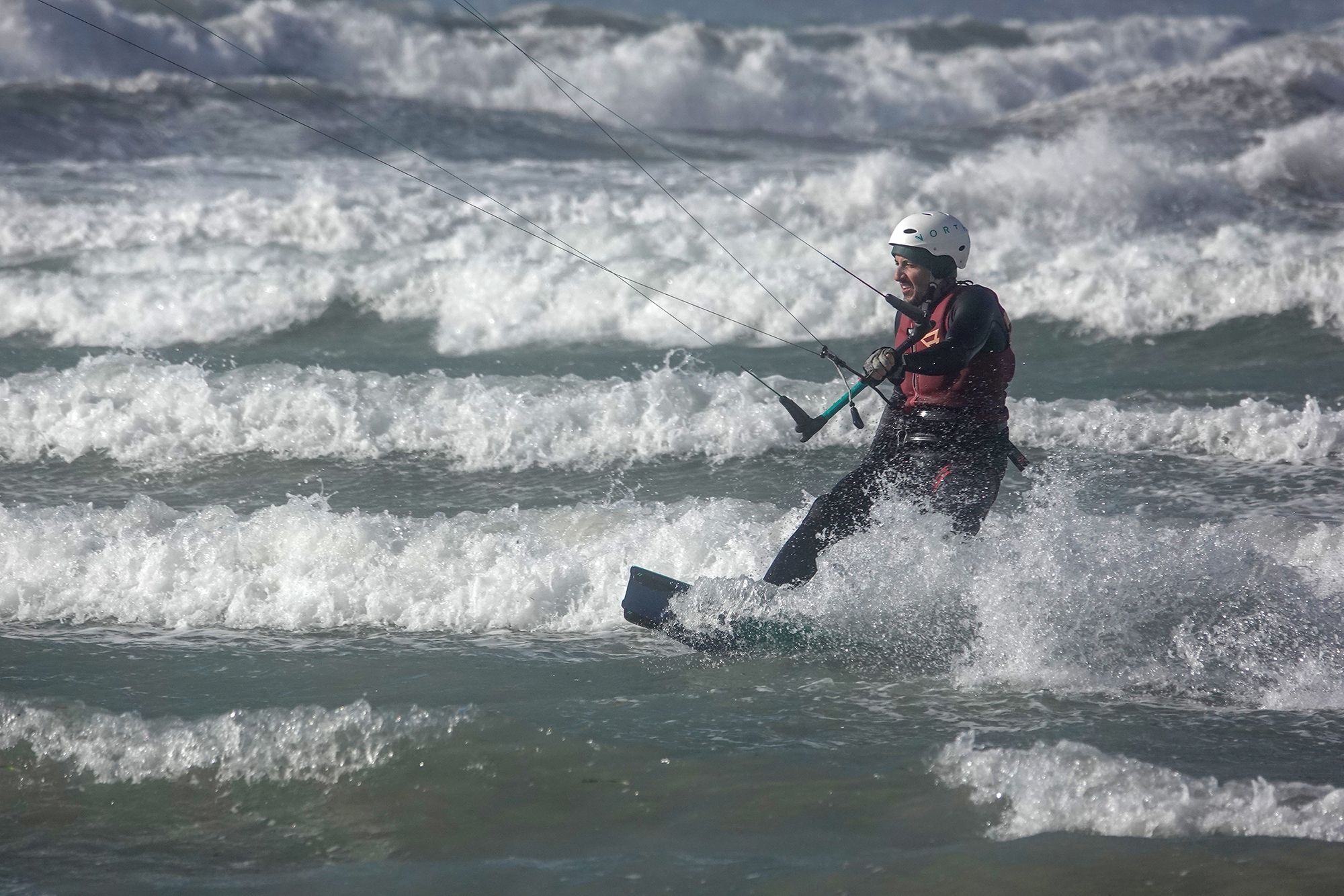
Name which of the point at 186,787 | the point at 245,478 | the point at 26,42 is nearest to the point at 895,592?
the point at 186,787

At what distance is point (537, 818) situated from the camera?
415 cm

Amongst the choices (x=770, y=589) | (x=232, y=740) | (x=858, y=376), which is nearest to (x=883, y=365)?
(x=858, y=376)

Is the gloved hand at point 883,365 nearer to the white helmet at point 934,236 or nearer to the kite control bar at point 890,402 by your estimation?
the kite control bar at point 890,402

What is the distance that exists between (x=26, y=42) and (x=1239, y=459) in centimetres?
2248

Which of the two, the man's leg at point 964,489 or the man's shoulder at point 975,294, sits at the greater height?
the man's shoulder at point 975,294

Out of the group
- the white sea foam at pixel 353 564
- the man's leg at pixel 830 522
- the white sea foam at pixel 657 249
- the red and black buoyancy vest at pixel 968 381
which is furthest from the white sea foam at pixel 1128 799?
the white sea foam at pixel 657 249

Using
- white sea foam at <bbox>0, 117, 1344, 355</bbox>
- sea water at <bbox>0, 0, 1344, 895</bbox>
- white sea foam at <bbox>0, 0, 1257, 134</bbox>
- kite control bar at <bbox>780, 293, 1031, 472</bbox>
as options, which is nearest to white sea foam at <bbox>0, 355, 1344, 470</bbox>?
sea water at <bbox>0, 0, 1344, 895</bbox>

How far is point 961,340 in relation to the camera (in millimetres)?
4777

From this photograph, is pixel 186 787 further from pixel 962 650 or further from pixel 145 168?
pixel 145 168

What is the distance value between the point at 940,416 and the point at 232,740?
2849 millimetres

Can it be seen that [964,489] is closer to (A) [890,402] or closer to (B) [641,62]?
(A) [890,402]

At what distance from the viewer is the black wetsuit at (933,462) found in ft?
15.7

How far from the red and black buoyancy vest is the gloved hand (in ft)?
0.55

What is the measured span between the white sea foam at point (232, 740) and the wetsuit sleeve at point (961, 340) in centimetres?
212
